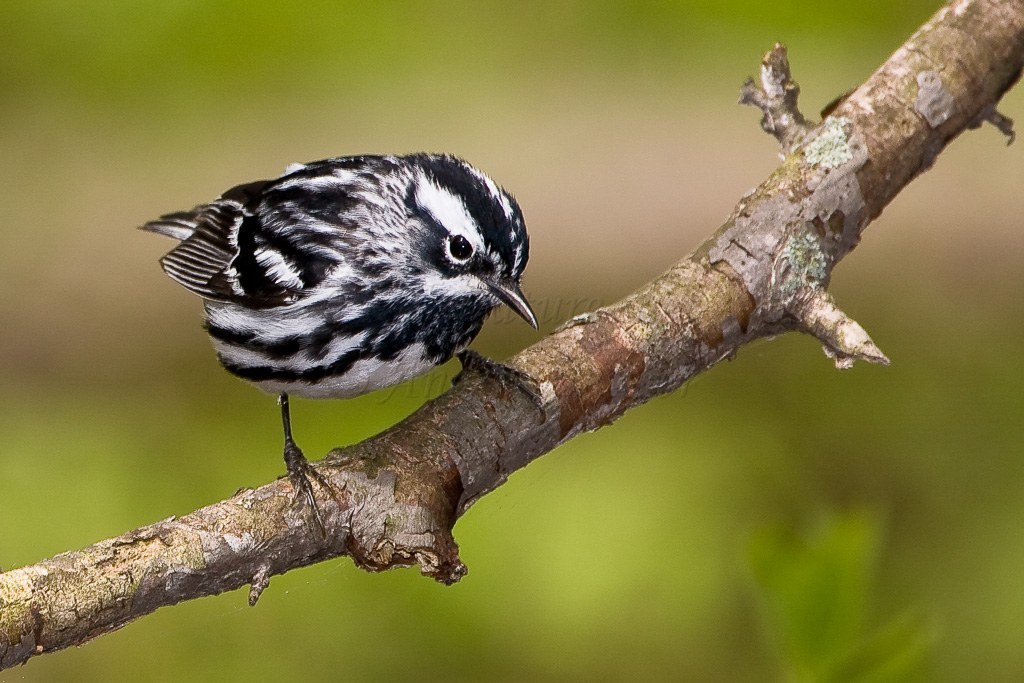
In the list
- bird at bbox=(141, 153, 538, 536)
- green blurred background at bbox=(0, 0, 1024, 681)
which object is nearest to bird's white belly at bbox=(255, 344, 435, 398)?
bird at bbox=(141, 153, 538, 536)

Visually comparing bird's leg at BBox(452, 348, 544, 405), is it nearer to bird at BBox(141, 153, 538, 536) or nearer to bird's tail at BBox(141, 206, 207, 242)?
bird at BBox(141, 153, 538, 536)

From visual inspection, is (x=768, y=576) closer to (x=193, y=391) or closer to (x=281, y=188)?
(x=281, y=188)

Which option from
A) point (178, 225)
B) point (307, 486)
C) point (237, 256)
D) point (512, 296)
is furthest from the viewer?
point (178, 225)

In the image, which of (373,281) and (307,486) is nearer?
(307,486)

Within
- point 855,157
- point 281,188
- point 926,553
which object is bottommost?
point 926,553

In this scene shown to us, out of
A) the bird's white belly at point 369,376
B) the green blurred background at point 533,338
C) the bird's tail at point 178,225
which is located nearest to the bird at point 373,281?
the bird's white belly at point 369,376

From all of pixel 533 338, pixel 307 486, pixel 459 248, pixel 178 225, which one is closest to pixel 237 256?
pixel 178 225

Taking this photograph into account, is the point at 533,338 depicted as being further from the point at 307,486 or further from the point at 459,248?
the point at 307,486

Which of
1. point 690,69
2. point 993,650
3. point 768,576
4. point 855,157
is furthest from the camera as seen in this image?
point 690,69

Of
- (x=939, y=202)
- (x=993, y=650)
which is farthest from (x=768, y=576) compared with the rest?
(x=939, y=202)
